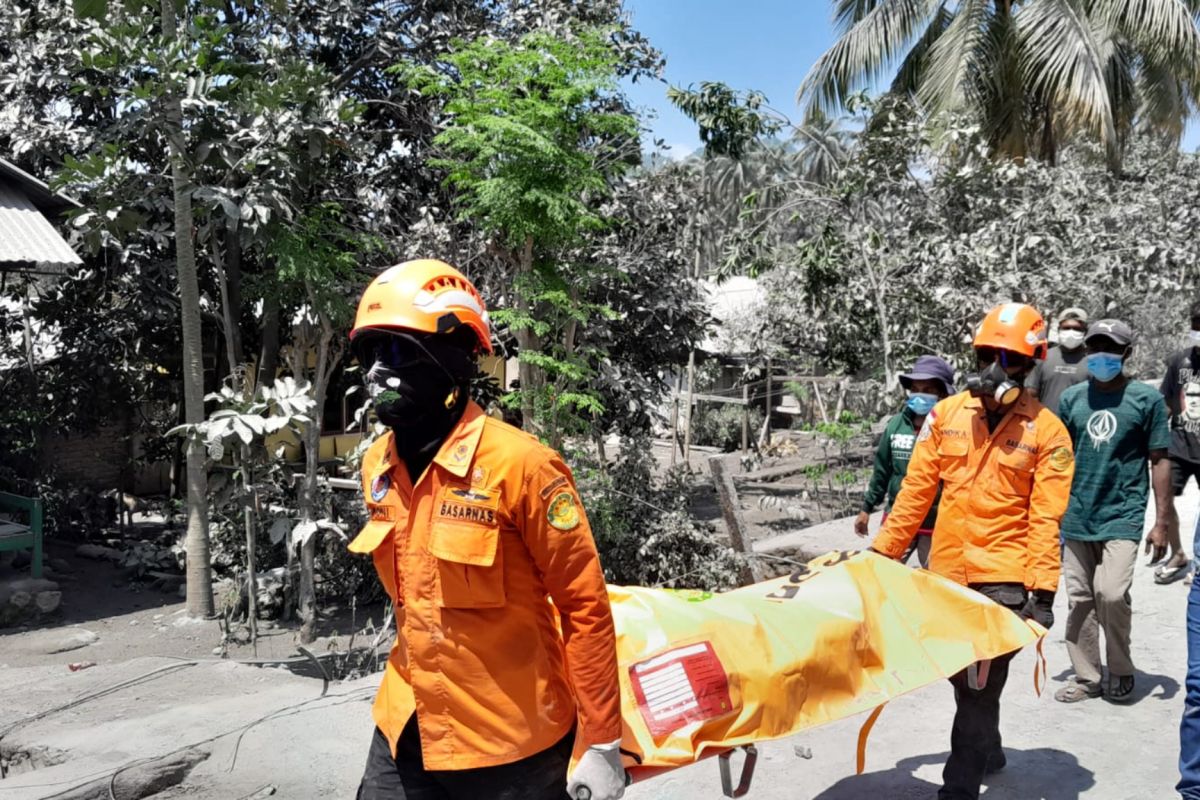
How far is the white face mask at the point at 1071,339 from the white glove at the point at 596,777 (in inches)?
234

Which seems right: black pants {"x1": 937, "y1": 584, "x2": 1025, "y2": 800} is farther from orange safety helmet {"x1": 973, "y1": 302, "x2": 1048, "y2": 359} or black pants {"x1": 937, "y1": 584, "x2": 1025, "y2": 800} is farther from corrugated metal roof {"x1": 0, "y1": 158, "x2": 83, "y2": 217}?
corrugated metal roof {"x1": 0, "y1": 158, "x2": 83, "y2": 217}

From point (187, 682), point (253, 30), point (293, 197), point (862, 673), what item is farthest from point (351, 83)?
point (862, 673)

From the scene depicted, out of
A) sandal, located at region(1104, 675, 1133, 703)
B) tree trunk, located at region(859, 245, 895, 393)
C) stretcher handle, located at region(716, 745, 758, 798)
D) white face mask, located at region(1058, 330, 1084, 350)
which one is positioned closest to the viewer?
stretcher handle, located at region(716, 745, 758, 798)

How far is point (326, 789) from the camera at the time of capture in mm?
4039

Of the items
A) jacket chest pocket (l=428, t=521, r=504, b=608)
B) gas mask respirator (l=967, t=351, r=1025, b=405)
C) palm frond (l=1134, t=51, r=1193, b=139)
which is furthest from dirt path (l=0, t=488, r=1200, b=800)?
palm frond (l=1134, t=51, r=1193, b=139)

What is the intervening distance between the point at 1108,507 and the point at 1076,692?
3.24ft

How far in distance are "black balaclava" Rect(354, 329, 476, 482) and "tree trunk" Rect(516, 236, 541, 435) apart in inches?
218

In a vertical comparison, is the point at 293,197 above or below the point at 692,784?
above

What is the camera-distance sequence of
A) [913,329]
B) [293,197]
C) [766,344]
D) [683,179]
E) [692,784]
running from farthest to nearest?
[766,344], [683,179], [913,329], [293,197], [692,784]

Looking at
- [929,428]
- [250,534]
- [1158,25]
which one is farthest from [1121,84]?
[250,534]

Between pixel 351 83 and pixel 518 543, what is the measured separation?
1006 centimetres

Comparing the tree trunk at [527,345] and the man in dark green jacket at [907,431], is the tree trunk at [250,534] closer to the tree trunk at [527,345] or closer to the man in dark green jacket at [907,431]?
the tree trunk at [527,345]

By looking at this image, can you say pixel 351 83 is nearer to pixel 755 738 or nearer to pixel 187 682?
pixel 187 682

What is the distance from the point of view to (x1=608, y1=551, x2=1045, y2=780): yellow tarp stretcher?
110 inches
